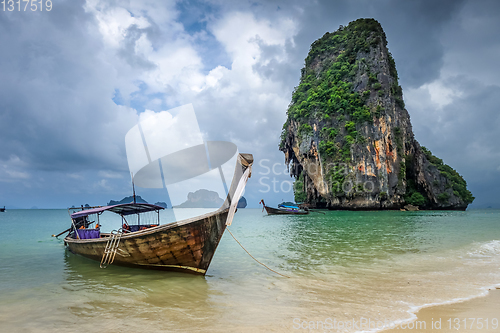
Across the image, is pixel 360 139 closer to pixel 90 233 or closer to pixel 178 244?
pixel 90 233

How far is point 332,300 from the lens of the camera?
15.3ft

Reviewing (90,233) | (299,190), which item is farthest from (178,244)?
(299,190)

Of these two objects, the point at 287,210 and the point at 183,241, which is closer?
the point at 183,241

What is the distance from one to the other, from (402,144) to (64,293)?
159 feet

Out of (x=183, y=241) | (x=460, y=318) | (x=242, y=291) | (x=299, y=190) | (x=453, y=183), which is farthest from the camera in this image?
(x=299, y=190)

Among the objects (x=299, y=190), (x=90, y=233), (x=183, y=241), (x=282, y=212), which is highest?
(x=299, y=190)

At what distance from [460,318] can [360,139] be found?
135 ft

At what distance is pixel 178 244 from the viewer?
6.32m

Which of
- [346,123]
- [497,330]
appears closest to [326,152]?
[346,123]

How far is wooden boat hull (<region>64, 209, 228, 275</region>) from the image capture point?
6215 mm

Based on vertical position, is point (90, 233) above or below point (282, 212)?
above

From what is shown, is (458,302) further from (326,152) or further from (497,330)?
(326,152)

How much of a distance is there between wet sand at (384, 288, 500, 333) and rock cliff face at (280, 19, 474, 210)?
39.0 m

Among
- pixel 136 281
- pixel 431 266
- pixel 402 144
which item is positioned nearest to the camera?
pixel 136 281
